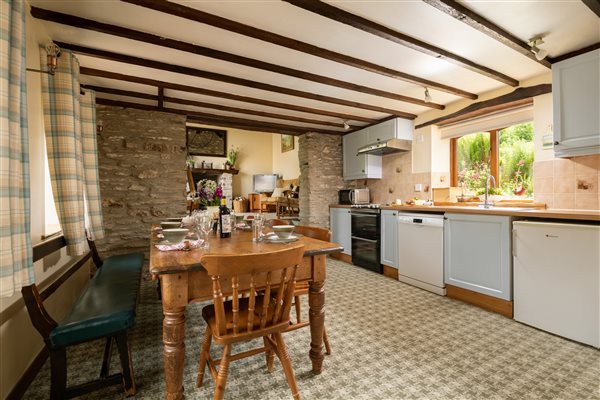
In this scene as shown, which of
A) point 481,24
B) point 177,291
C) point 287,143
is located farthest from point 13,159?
point 287,143

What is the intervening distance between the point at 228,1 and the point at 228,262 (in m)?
1.75

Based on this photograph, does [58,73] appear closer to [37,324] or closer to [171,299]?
[37,324]

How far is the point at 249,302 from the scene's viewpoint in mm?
1235

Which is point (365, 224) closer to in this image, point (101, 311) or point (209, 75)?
point (209, 75)

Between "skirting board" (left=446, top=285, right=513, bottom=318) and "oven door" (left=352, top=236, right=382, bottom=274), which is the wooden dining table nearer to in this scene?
"skirting board" (left=446, top=285, right=513, bottom=318)

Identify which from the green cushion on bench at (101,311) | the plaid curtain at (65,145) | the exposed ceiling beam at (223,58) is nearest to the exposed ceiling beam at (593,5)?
the exposed ceiling beam at (223,58)

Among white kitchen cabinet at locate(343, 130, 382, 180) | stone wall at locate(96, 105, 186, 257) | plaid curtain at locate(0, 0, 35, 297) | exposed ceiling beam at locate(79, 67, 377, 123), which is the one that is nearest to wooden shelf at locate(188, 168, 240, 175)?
stone wall at locate(96, 105, 186, 257)

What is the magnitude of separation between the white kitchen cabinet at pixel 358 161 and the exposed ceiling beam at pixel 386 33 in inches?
86.6

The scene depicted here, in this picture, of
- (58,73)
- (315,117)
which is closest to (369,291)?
(315,117)

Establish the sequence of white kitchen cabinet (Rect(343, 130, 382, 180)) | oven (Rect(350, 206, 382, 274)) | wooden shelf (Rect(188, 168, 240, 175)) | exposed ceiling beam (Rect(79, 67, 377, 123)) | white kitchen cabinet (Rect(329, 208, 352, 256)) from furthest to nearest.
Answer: wooden shelf (Rect(188, 168, 240, 175)), white kitchen cabinet (Rect(343, 130, 382, 180)), white kitchen cabinet (Rect(329, 208, 352, 256)), oven (Rect(350, 206, 382, 274)), exposed ceiling beam (Rect(79, 67, 377, 123))

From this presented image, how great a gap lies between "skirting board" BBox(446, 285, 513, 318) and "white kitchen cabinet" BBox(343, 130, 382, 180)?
236 centimetres

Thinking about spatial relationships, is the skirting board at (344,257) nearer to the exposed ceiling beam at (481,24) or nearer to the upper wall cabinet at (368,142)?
the upper wall cabinet at (368,142)

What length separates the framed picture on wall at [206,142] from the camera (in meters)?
8.52

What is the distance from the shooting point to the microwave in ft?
16.1
